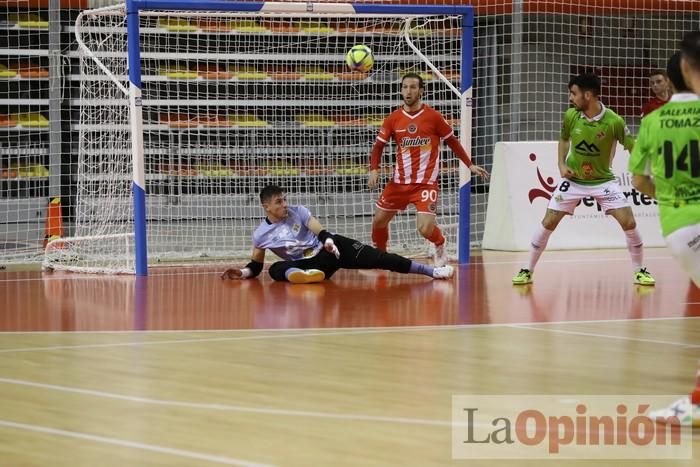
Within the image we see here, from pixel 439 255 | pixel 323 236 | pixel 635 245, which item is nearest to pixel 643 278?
pixel 635 245

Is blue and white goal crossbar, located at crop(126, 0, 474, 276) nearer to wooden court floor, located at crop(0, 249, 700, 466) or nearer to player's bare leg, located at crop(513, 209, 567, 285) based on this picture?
wooden court floor, located at crop(0, 249, 700, 466)

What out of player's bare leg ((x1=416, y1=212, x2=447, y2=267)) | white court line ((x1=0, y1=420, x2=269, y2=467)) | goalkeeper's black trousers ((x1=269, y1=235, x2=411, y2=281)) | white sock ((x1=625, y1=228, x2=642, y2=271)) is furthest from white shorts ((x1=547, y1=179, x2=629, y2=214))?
white court line ((x1=0, y1=420, x2=269, y2=467))

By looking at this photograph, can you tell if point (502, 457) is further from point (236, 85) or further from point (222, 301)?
point (236, 85)

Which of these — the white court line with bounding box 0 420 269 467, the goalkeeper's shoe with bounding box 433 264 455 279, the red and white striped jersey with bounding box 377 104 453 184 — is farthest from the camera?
the red and white striped jersey with bounding box 377 104 453 184

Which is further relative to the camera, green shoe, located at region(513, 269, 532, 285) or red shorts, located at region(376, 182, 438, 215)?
red shorts, located at region(376, 182, 438, 215)

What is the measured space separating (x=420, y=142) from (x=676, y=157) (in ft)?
22.4

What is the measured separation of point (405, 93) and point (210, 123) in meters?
7.03

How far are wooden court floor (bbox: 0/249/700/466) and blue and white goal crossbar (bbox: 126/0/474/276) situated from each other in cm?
90

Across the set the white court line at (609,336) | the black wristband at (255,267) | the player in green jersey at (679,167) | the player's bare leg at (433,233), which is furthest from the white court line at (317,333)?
the player's bare leg at (433,233)

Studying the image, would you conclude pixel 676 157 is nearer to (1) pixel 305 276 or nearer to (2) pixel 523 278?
(2) pixel 523 278

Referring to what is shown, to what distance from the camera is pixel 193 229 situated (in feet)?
58.6

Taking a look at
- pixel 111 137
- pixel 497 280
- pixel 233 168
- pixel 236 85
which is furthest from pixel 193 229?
pixel 497 280

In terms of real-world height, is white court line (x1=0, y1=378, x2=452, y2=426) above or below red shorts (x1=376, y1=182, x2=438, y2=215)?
below

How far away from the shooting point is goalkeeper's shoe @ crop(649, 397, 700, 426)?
5016mm
